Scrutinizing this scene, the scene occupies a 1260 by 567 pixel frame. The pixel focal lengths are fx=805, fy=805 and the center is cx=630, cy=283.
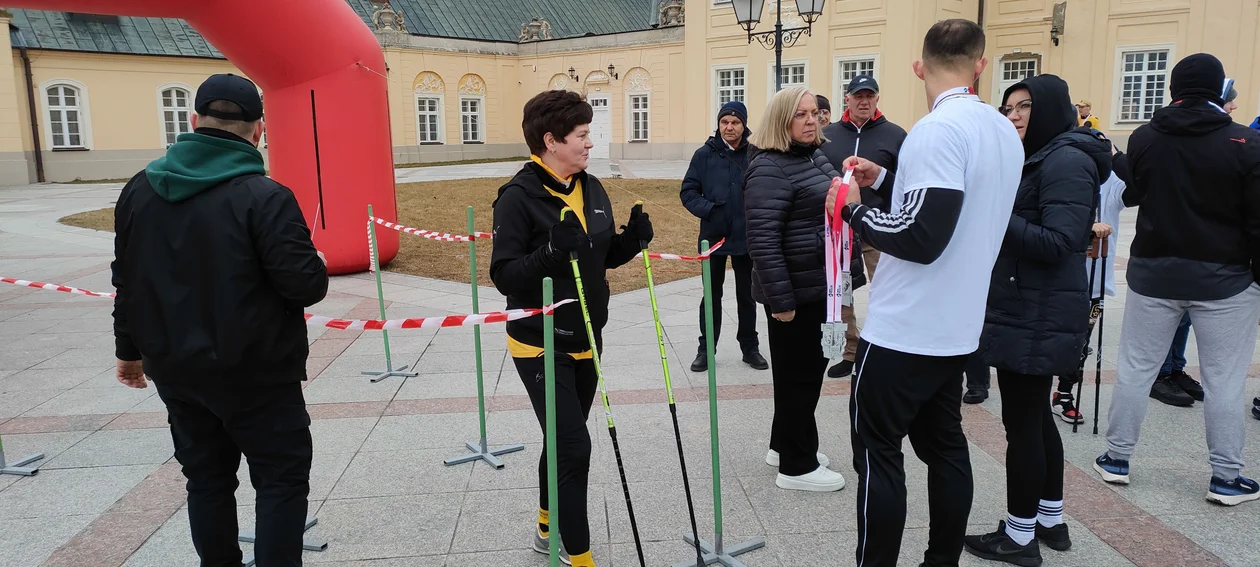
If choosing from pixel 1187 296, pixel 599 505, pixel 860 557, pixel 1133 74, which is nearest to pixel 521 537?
pixel 599 505

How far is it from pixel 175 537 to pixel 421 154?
33.6 meters

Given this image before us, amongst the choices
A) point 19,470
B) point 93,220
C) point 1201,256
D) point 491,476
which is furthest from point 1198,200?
point 93,220

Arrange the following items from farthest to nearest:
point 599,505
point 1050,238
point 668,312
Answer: point 668,312, point 599,505, point 1050,238

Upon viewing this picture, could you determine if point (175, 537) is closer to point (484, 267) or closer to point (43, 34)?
point (484, 267)

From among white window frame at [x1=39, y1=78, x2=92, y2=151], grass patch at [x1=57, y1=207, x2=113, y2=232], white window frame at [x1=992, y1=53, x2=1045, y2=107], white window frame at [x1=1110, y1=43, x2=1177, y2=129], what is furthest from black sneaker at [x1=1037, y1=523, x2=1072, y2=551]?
white window frame at [x1=39, y1=78, x2=92, y2=151]

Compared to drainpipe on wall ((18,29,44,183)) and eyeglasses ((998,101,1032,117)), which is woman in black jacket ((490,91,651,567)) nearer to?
eyeglasses ((998,101,1032,117))

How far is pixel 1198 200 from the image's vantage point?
11.4ft

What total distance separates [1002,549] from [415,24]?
3643 cm

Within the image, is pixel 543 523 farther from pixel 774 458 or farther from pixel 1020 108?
pixel 1020 108

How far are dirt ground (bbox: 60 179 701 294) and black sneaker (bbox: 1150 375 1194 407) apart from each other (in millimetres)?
5274

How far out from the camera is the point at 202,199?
2363 millimetres

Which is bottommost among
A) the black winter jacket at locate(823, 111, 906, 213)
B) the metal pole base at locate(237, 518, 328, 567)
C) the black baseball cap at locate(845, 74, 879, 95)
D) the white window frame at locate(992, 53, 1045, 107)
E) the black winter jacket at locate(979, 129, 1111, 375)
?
the metal pole base at locate(237, 518, 328, 567)

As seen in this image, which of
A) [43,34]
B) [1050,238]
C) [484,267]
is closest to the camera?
[1050,238]

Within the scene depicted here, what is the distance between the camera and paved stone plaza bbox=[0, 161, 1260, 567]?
3279 mm
